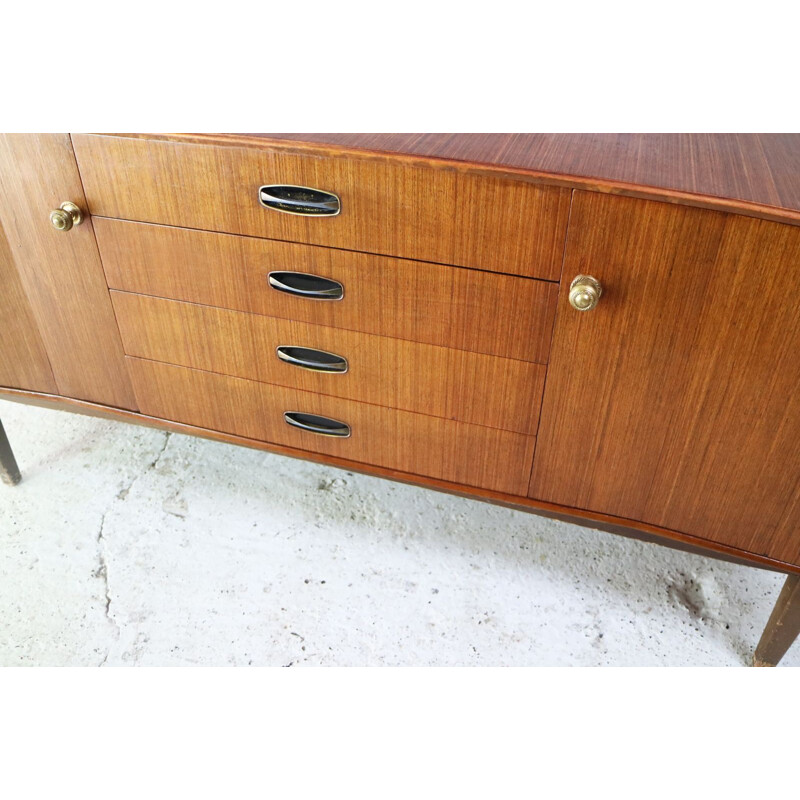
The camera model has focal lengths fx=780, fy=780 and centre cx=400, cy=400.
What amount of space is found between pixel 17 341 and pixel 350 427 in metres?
0.60

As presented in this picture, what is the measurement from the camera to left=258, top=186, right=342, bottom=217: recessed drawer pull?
1003 millimetres

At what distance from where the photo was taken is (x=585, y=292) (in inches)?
36.6

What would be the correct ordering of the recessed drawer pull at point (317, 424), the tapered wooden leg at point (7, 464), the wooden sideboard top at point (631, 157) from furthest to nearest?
the tapered wooden leg at point (7, 464)
the recessed drawer pull at point (317, 424)
the wooden sideboard top at point (631, 157)

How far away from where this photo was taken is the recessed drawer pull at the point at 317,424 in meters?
1.22

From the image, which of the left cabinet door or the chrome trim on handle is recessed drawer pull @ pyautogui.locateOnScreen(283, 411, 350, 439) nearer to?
the chrome trim on handle

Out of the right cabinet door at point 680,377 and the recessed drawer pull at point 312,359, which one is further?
the recessed drawer pull at point 312,359

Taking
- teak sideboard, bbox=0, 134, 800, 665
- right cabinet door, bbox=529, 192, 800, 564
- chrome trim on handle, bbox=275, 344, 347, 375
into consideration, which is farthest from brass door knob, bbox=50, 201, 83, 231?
right cabinet door, bbox=529, 192, 800, 564

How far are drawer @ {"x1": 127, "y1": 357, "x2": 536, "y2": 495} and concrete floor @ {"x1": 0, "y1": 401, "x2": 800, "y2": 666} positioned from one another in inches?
8.5

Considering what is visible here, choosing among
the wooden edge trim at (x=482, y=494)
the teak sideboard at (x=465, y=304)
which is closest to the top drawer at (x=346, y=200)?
the teak sideboard at (x=465, y=304)

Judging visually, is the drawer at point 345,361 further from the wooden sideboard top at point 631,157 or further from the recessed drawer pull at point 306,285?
the wooden sideboard top at point 631,157

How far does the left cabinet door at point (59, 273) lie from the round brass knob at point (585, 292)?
2.35 ft

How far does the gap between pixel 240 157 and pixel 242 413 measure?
0.43m
